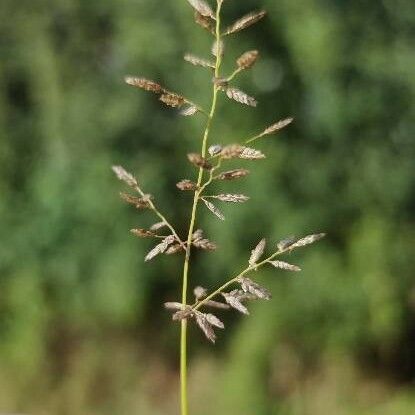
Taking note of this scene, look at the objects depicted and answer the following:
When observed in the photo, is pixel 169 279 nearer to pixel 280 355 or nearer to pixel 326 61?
pixel 280 355

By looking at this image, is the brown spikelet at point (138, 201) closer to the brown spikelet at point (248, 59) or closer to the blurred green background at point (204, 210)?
the brown spikelet at point (248, 59)

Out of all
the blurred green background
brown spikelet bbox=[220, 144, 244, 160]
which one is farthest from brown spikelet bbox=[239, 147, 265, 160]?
the blurred green background

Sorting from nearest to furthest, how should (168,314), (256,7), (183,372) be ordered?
(183,372)
(256,7)
(168,314)

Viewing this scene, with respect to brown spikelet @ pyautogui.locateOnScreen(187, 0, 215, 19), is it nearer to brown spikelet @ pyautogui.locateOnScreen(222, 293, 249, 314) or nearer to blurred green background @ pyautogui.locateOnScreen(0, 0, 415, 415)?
brown spikelet @ pyautogui.locateOnScreen(222, 293, 249, 314)

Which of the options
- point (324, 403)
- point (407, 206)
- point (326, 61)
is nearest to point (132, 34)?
point (326, 61)

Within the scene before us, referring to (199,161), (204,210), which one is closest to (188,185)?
(199,161)

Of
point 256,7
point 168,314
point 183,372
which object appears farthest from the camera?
point 168,314
